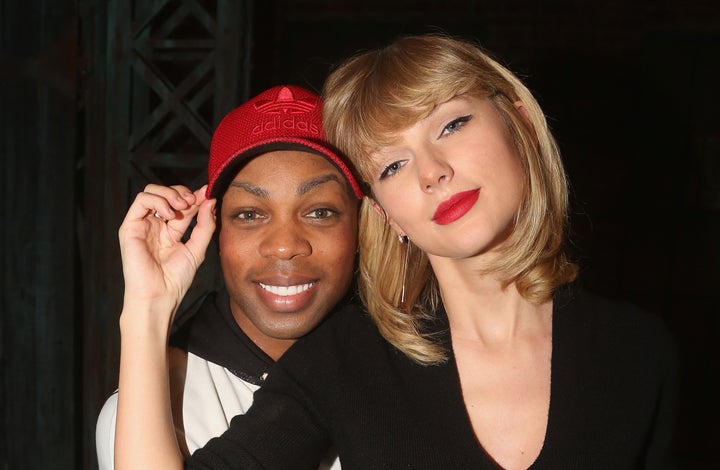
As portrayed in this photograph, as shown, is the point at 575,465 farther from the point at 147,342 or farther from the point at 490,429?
the point at 147,342

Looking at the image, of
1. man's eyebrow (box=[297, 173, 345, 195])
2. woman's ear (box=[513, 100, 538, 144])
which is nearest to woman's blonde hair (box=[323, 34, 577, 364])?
woman's ear (box=[513, 100, 538, 144])

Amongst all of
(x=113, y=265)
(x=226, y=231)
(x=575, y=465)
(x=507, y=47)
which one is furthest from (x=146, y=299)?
(x=507, y=47)

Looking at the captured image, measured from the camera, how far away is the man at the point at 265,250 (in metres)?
2.05

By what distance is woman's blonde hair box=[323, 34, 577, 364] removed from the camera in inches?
72.3

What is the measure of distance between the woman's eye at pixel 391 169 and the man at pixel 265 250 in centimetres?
16

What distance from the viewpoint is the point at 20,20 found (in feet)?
11.2

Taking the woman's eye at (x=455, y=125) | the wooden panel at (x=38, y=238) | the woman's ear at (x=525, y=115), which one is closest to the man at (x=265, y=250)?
the woman's eye at (x=455, y=125)

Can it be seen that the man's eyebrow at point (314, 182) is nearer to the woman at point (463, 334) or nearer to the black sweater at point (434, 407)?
the woman at point (463, 334)

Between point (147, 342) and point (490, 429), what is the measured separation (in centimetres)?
89

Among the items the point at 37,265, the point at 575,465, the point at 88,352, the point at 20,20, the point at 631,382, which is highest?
the point at 20,20

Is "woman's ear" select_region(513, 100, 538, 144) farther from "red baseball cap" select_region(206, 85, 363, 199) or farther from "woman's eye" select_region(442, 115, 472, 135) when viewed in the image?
"red baseball cap" select_region(206, 85, 363, 199)

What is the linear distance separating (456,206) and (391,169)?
22cm

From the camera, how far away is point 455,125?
1813 millimetres

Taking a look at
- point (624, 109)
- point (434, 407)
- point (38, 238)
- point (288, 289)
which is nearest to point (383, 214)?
point (288, 289)
